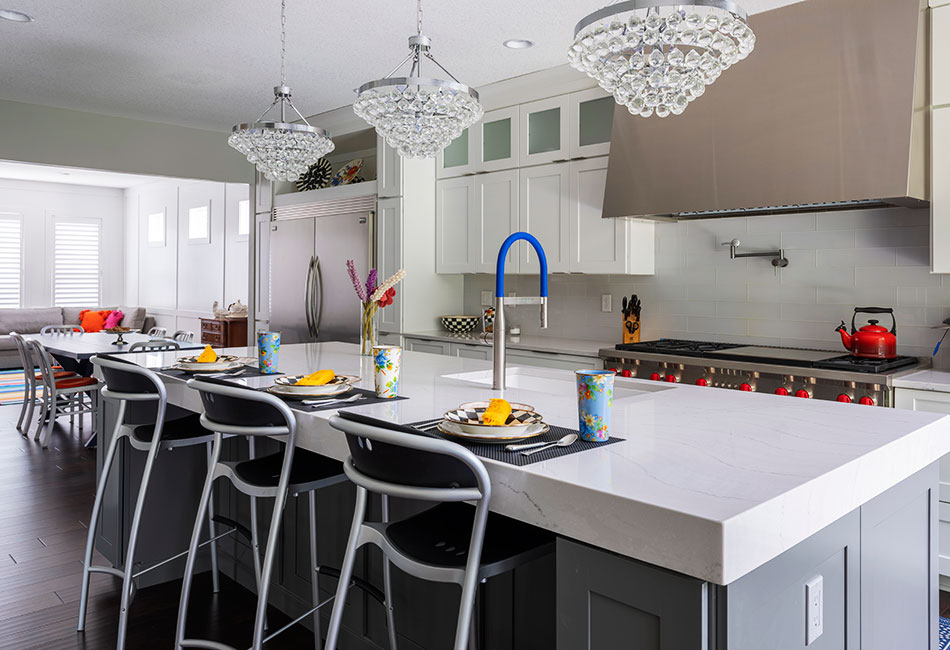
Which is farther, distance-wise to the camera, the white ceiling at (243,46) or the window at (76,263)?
the window at (76,263)

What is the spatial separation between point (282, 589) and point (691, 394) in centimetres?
162

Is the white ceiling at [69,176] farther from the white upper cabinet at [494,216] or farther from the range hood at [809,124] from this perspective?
the range hood at [809,124]

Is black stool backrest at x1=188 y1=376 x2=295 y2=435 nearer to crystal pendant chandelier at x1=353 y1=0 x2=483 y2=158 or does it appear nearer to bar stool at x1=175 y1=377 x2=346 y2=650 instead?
bar stool at x1=175 y1=377 x2=346 y2=650

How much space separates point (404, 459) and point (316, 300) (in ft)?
14.8

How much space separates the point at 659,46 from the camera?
68.8 inches

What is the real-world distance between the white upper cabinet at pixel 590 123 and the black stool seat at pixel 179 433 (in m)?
2.68

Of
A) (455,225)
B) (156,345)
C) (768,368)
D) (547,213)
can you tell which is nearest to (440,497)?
(768,368)

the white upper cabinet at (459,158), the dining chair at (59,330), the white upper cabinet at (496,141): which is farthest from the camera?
the dining chair at (59,330)

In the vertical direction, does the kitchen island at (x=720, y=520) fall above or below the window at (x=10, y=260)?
below

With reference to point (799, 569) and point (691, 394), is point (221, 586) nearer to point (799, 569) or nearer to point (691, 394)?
point (691, 394)

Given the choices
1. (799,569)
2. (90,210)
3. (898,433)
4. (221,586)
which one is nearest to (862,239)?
(898,433)

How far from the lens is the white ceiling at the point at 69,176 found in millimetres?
9445

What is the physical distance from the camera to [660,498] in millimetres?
1073

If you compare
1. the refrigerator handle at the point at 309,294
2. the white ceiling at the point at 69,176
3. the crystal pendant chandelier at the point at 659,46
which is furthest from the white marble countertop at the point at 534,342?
the white ceiling at the point at 69,176
